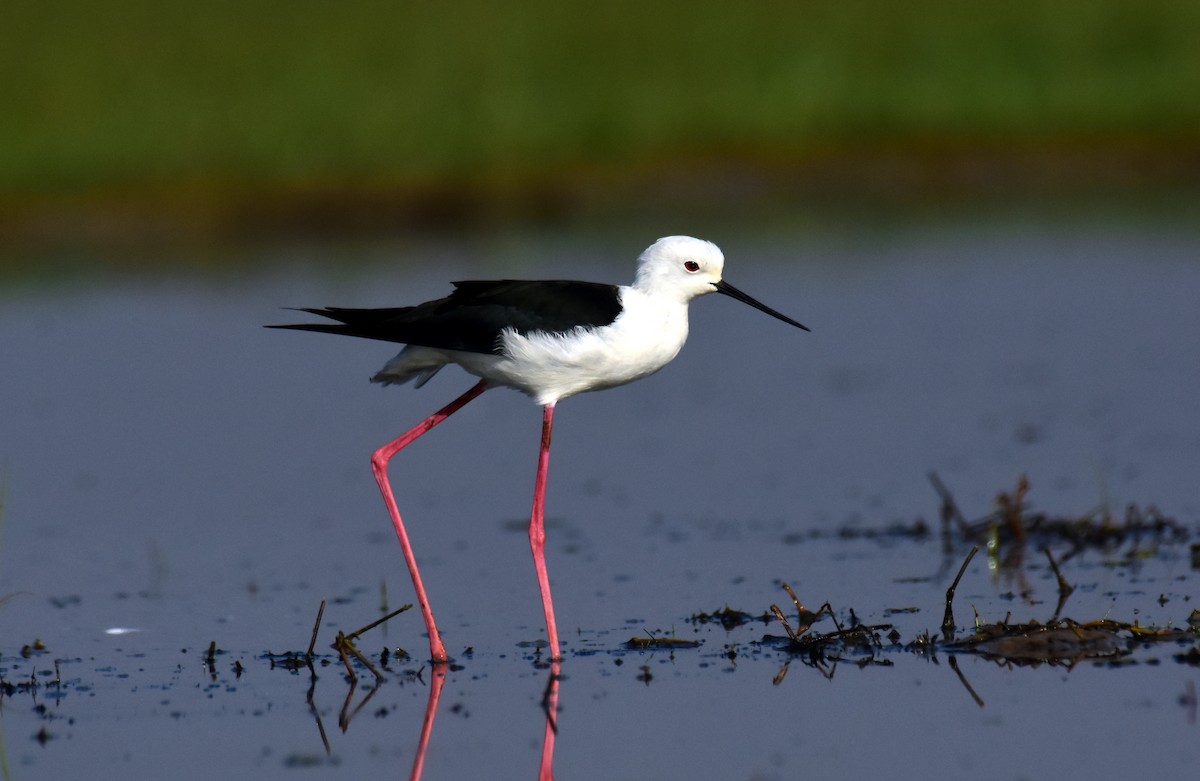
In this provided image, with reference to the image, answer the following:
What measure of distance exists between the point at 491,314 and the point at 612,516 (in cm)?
190

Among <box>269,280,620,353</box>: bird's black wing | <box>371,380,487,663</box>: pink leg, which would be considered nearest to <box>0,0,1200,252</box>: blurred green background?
<box>371,380,487,663</box>: pink leg

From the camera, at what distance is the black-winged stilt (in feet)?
18.6

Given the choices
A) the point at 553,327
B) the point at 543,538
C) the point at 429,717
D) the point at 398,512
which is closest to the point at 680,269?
the point at 553,327

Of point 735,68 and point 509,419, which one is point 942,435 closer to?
point 509,419

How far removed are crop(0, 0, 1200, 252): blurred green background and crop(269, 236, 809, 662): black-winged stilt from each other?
30.3 feet

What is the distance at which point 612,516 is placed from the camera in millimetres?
7461

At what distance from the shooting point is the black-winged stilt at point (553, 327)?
567cm

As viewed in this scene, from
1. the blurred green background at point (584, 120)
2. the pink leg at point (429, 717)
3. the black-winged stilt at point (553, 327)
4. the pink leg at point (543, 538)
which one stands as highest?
the blurred green background at point (584, 120)

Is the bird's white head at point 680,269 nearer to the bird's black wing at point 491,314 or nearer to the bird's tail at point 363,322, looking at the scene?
the bird's black wing at point 491,314

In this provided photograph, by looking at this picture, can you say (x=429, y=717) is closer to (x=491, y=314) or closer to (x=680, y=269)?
(x=491, y=314)

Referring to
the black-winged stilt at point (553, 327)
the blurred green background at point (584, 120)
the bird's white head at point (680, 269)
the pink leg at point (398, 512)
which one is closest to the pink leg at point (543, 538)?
the black-winged stilt at point (553, 327)

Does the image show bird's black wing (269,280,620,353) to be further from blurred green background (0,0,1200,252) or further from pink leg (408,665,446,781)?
blurred green background (0,0,1200,252)

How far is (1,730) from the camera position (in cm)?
498

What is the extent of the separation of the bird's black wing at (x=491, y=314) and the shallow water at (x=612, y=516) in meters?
0.92
